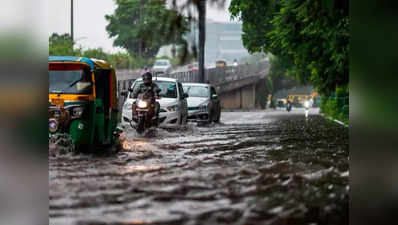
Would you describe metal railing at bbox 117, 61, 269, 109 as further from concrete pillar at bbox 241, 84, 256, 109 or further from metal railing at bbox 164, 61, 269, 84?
concrete pillar at bbox 241, 84, 256, 109

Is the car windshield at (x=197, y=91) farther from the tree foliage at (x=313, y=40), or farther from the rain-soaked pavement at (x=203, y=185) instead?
the rain-soaked pavement at (x=203, y=185)

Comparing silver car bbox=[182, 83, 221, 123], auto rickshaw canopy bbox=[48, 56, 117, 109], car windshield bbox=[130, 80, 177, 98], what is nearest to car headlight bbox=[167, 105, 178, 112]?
car windshield bbox=[130, 80, 177, 98]

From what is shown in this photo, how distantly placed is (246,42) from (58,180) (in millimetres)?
32032

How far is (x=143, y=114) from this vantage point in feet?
72.2

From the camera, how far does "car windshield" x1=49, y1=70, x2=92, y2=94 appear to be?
596 inches

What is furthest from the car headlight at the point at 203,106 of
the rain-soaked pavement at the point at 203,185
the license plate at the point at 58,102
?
the license plate at the point at 58,102

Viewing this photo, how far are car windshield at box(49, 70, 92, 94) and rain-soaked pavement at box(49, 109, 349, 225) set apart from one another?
4.21ft

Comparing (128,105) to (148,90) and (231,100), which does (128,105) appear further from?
(231,100)

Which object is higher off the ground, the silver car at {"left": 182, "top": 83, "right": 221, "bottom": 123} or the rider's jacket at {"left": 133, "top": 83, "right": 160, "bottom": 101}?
the rider's jacket at {"left": 133, "top": 83, "right": 160, "bottom": 101}

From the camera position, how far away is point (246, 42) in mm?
42781

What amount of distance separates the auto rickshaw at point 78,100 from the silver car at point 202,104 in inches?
524

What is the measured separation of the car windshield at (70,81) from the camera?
49.7 ft
